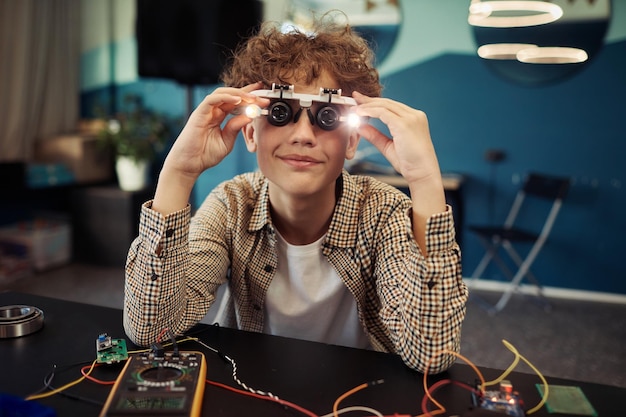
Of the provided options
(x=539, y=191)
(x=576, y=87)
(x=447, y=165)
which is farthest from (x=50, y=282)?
(x=576, y=87)

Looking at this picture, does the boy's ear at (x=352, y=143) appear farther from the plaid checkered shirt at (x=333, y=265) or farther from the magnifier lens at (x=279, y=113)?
the magnifier lens at (x=279, y=113)

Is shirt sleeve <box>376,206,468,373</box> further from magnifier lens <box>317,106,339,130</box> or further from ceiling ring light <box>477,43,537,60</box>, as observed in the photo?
ceiling ring light <box>477,43,537,60</box>

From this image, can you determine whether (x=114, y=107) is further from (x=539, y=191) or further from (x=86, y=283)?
(x=539, y=191)

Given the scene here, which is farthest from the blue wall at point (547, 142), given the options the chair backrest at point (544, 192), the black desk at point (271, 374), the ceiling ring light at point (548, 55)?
the black desk at point (271, 374)

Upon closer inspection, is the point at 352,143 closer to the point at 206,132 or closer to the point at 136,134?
the point at 206,132

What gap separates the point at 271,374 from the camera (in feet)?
3.23

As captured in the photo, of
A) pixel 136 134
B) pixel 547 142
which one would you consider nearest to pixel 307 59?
pixel 547 142

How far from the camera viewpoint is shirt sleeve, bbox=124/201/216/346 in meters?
1.14

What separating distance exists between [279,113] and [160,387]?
63 cm

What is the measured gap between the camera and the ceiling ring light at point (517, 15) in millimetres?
1554

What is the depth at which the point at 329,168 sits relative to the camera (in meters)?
1.30

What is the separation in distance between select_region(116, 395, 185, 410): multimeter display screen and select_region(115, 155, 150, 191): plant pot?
3.88m

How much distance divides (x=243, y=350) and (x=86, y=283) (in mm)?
3247

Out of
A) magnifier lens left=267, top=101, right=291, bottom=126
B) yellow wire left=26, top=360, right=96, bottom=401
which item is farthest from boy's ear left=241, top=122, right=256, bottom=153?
yellow wire left=26, top=360, right=96, bottom=401
